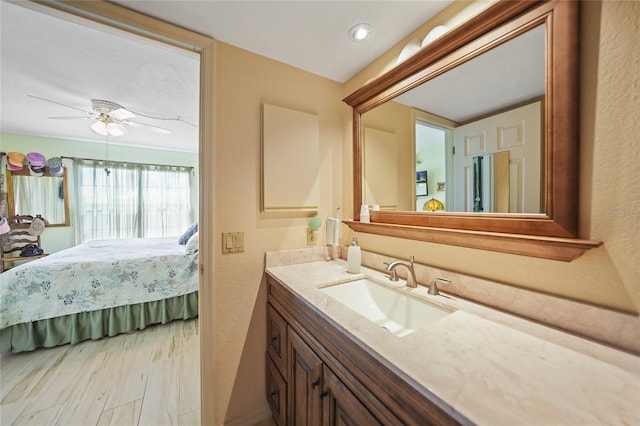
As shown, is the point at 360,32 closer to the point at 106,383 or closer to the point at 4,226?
the point at 106,383

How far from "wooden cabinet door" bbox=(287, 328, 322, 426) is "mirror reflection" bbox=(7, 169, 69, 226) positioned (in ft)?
16.0

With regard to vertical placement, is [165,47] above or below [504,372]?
above

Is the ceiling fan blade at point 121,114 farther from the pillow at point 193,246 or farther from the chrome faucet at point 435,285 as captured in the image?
the chrome faucet at point 435,285

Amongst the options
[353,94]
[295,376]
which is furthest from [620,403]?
[353,94]

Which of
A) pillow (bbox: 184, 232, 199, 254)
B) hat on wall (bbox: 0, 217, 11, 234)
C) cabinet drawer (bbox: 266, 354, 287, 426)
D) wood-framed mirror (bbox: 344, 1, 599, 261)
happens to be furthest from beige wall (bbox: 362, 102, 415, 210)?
hat on wall (bbox: 0, 217, 11, 234)

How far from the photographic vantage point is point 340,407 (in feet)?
2.50

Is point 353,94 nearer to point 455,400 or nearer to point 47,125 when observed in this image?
point 455,400

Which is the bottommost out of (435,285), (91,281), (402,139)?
(91,281)

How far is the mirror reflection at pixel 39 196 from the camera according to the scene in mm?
3520

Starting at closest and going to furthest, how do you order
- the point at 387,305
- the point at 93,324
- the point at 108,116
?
1. the point at 387,305
2. the point at 93,324
3. the point at 108,116

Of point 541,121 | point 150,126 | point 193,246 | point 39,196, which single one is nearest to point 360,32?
point 541,121

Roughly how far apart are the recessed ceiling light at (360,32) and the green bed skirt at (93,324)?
9.17 feet

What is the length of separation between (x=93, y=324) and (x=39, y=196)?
2975mm

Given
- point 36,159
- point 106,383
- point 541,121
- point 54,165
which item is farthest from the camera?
point 54,165
